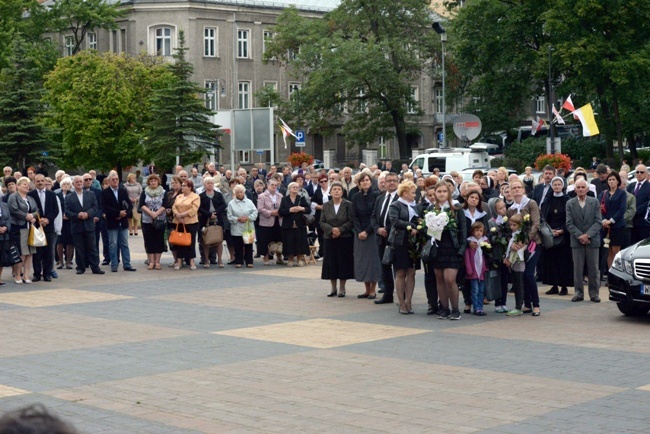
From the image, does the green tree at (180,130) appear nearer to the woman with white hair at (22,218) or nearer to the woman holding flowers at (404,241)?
the woman with white hair at (22,218)

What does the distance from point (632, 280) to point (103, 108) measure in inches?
1882

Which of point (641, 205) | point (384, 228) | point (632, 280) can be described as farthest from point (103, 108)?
point (632, 280)

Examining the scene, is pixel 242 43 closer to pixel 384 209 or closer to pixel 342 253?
pixel 342 253

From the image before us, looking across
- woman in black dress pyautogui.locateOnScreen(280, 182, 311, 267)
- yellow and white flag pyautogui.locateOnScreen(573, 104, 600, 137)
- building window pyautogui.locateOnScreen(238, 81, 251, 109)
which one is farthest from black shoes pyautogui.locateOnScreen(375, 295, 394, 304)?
building window pyautogui.locateOnScreen(238, 81, 251, 109)

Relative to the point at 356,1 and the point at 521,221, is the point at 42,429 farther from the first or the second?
the point at 356,1

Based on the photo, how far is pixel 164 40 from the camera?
74.7 m

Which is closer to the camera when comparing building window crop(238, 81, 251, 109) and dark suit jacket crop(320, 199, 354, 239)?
dark suit jacket crop(320, 199, 354, 239)

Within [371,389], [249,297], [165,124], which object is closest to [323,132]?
[165,124]

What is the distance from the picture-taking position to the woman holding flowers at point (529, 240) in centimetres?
1486

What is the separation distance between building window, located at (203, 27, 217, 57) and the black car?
63.2 meters

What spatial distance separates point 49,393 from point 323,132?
62416 millimetres

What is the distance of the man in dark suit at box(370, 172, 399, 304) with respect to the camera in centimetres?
1586

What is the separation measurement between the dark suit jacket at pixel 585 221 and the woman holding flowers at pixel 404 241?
8.30 ft

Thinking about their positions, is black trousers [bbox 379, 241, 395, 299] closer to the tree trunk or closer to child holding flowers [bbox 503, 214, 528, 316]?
child holding flowers [bbox 503, 214, 528, 316]
